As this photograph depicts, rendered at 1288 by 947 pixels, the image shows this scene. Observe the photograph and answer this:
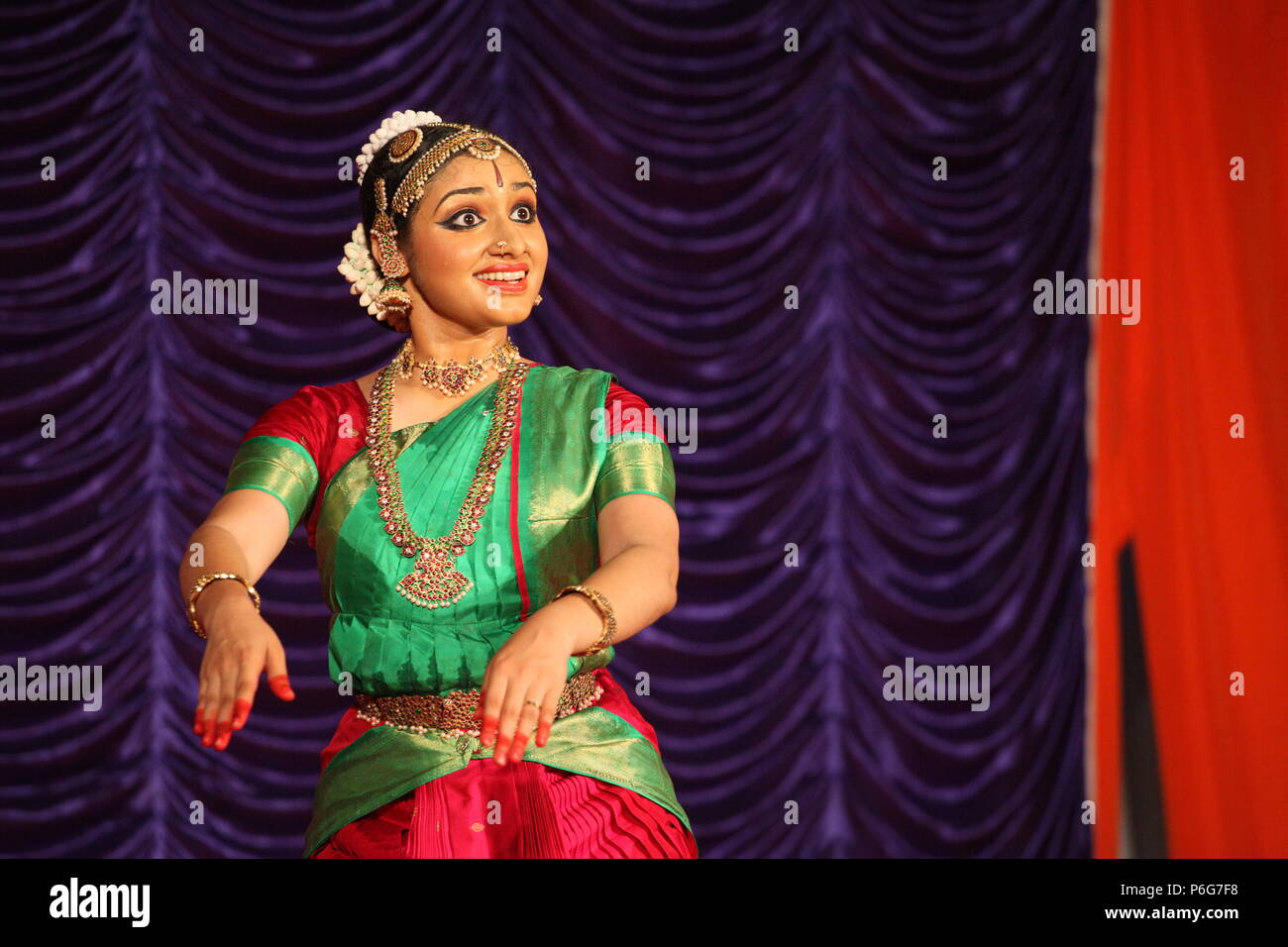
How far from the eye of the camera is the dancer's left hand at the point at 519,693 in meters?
2.01

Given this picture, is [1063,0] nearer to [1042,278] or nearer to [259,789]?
[1042,278]

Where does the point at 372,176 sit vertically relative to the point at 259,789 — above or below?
above

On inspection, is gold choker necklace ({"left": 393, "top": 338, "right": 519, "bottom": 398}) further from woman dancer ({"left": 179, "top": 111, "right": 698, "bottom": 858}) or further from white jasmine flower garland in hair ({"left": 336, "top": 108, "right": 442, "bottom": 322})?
white jasmine flower garland in hair ({"left": 336, "top": 108, "right": 442, "bottom": 322})

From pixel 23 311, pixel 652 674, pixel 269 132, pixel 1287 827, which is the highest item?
pixel 269 132

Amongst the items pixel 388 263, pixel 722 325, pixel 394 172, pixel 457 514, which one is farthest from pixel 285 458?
pixel 722 325

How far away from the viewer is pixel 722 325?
16.4ft

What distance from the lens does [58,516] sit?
15.7 ft

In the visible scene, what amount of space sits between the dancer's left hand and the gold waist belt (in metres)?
0.44

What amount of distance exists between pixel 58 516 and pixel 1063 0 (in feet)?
11.6

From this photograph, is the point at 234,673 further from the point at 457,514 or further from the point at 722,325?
the point at 722,325

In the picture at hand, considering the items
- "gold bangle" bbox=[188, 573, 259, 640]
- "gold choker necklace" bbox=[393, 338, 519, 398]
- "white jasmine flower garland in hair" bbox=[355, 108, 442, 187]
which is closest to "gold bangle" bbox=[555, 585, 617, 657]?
"gold bangle" bbox=[188, 573, 259, 640]

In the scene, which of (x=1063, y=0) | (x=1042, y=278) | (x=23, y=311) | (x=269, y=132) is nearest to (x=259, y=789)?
(x=23, y=311)

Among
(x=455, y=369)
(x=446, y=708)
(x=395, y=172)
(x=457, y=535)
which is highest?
(x=395, y=172)

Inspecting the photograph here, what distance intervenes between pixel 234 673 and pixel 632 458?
747 mm
